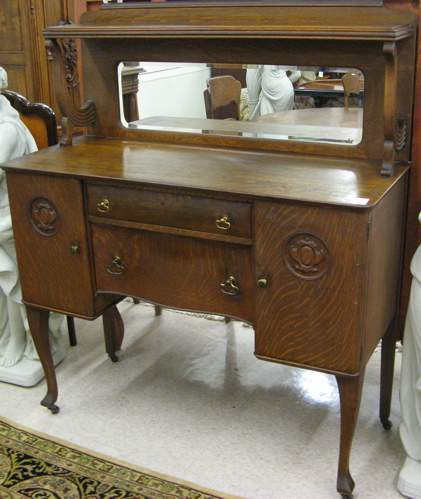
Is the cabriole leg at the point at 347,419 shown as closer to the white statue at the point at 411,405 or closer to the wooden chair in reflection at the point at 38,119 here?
the white statue at the point at 411,405

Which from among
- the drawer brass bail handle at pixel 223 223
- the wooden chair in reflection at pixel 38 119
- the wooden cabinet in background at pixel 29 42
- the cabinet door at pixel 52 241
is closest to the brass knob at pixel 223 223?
the drawer brass bail handle at pixel 223 223

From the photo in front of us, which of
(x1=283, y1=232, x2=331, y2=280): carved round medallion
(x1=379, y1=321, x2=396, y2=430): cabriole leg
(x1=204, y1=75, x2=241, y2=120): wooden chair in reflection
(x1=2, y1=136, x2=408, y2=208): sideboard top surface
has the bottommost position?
(x1=379, y1=321, x2=396, y2=430): cabriole leg

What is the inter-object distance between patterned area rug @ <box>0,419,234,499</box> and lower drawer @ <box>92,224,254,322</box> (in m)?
0.58

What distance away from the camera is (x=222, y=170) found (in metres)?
2.21

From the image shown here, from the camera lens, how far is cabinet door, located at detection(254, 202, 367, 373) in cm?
189

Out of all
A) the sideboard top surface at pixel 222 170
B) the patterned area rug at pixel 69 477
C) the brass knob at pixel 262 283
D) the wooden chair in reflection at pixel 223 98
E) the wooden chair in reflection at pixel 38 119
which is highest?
the wooden chair in reflection at pixel 223 98

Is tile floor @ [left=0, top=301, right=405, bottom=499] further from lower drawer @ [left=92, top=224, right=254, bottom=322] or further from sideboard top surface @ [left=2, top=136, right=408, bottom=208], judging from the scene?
sideboard top surface @ [left=2, top=136, right=408, bottom=208]

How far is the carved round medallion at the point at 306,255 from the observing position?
1933 mm

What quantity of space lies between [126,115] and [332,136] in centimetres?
81

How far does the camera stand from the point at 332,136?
232cm

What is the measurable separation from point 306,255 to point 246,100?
0.76m

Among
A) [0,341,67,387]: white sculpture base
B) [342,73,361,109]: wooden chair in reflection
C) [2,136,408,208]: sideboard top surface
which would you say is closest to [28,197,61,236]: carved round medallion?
[2,136,408,208]: sideboard top surface

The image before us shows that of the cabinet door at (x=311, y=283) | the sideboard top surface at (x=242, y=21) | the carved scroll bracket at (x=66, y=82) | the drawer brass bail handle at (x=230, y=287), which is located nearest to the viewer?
the cabinet door at (x=311, y=283)

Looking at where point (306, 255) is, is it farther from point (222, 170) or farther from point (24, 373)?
point (24, 373)
